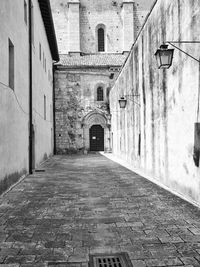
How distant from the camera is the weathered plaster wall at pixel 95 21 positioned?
3225cm

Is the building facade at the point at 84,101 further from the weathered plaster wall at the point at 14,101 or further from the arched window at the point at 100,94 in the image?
the weathered plaster wall at the point at 14,101

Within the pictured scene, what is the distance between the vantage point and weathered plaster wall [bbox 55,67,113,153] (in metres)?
26.9

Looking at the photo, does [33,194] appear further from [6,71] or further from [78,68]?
[78,68]

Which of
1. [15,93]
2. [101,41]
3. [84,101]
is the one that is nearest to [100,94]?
[84,101]

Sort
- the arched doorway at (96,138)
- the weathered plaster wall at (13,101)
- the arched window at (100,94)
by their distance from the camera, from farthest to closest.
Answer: the arched window at (100,94) → the arched doorway at (96,138) → the weathered plaster wall at (13,101)

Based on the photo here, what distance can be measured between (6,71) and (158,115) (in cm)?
454

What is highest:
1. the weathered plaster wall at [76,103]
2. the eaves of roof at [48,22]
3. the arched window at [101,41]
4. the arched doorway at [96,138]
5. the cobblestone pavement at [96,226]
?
the arched window at [101,41]

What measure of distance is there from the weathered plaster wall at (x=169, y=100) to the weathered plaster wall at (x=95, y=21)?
64.0 ft

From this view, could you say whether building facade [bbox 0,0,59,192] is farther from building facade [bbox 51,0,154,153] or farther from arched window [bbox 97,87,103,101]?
arched window [bbox 97,87,103,101]

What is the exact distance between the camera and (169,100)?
27.8ft

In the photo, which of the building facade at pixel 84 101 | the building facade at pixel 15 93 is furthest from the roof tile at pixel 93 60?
the building facade at pixel 15 93

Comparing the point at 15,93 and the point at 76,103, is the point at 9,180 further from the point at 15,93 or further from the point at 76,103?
the point at 76,103

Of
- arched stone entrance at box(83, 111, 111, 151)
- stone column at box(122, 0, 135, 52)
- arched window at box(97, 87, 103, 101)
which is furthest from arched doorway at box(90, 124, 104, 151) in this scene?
stone column at box(122, 0, 135, 52)

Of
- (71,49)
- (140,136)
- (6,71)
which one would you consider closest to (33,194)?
(6,71)
